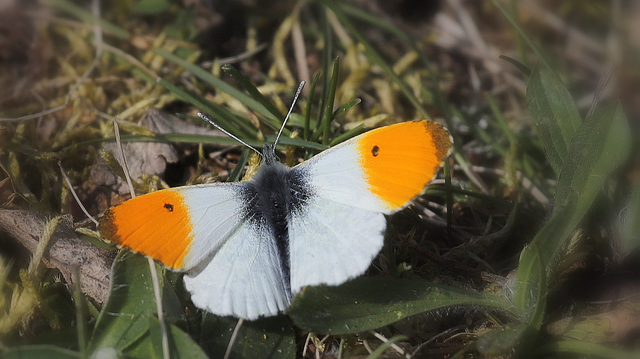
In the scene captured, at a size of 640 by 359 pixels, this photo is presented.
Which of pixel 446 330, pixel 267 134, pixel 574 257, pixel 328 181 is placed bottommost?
pixel 446 330

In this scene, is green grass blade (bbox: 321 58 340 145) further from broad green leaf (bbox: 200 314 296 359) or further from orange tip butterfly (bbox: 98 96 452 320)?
broad green leaf (bbox: 200 314 296 359)

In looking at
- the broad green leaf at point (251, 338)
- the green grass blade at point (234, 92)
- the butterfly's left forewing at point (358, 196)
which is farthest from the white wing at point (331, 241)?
the green grass blade at point (234, 92)

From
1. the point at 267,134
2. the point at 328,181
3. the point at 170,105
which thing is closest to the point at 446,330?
the point at 328,181

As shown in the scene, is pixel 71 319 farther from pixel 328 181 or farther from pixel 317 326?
pixel 328 181

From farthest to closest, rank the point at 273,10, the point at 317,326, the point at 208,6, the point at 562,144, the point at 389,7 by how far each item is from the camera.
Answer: the point at 389,7 < the point at 273,10 < the point at 208,6 < the point at 562,144 < the point at 317,326

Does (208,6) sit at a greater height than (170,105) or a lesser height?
greater

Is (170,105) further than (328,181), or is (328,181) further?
(170,105)
